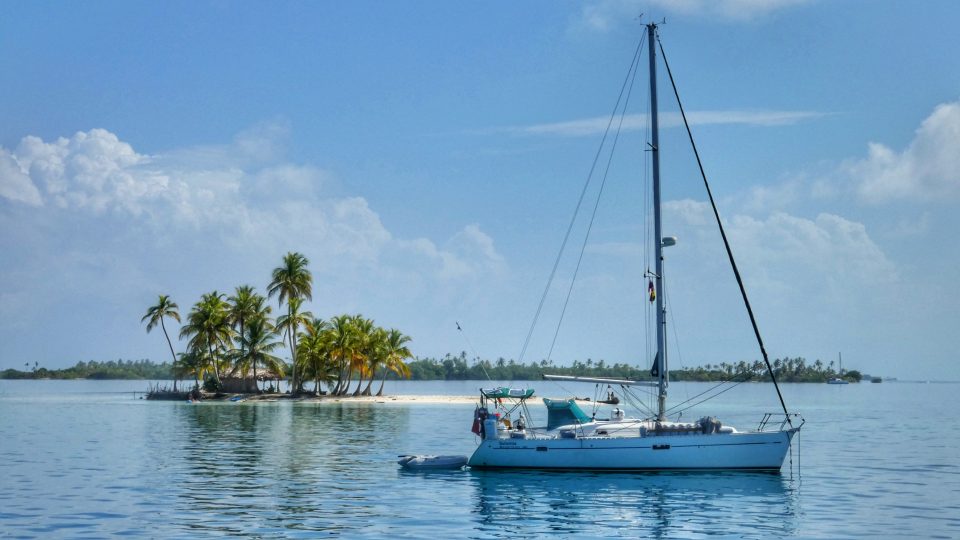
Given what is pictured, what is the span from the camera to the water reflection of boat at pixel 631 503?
29.1 meters

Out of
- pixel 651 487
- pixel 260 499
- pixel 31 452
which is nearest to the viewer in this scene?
pixel 260 499

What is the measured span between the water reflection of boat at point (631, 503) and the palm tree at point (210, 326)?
7504 centimetres

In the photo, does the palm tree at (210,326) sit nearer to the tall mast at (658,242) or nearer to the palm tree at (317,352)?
the palm tree at (317,352)

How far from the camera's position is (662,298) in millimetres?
41438

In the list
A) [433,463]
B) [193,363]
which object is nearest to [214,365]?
[193,363]

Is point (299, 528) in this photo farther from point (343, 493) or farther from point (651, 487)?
point (651, 487)

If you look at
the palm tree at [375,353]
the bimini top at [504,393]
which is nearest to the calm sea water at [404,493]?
the bimini top at [504,393]

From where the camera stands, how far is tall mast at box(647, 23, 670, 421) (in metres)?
40.8

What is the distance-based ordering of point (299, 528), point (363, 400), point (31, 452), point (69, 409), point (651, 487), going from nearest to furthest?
point (299, 528) → point (651, 487) → point (31, 452) → point (69, 409) → point (363, 400)

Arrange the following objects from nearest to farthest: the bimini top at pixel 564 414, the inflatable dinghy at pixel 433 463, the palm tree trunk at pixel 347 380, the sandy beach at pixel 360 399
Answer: the inflatable dinghy at pixel 433 463, the bimini top at pixel 564 414, the sandy beach at pixel 360 399, the palm tree trunk at pixel 347 380

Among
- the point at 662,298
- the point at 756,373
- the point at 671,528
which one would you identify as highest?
the point at 662,298

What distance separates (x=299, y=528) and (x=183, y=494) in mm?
8335

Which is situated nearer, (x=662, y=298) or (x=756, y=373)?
(x=662, y=298)

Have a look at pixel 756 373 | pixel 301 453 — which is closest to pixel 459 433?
pixel 301 453
